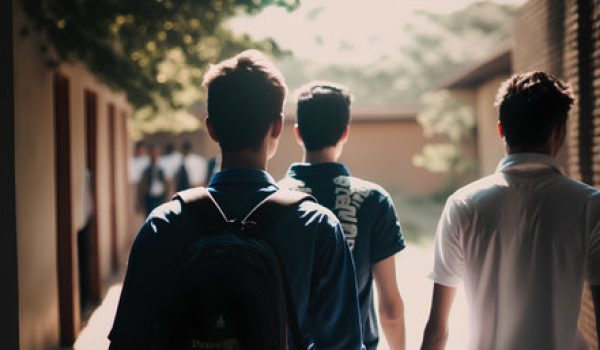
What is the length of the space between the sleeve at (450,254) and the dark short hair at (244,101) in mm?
891

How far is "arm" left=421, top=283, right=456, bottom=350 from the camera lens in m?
2.64

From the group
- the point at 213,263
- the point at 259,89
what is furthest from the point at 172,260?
the point at 259,89

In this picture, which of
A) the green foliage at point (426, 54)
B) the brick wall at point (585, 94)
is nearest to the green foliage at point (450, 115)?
the brick wall at point (585, 94)

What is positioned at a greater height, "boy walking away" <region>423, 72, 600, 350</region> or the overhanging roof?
the overhanging roof

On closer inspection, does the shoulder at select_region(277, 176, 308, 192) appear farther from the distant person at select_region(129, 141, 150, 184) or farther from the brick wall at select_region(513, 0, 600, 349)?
the distant person at select_region(129, 141, 150, 184)

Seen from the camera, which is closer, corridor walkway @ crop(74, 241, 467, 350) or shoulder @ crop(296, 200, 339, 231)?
shoulder @ crop(296, 200, 339, 231)

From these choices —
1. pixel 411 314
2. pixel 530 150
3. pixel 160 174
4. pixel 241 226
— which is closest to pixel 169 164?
pixel 160 174

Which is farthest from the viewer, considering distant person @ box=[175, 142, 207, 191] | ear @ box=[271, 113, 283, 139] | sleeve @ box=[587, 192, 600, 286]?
distant person @ box=[175, 142, 207, 191]

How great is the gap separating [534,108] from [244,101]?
3.75 feet

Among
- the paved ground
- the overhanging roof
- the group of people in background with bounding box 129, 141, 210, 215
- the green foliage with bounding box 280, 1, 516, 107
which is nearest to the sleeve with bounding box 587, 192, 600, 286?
the paved ground

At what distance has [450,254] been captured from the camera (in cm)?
264

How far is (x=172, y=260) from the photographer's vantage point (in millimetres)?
1976

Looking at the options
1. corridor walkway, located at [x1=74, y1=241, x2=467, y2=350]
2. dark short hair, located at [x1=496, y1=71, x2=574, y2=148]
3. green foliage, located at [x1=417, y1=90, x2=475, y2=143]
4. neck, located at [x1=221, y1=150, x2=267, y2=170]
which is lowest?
corridor walkway, located at [x1=74, y1=241, x2=467, y2=350]

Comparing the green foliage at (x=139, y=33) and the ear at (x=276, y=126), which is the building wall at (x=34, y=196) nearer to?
the green foliage at (x=139, y=33)
